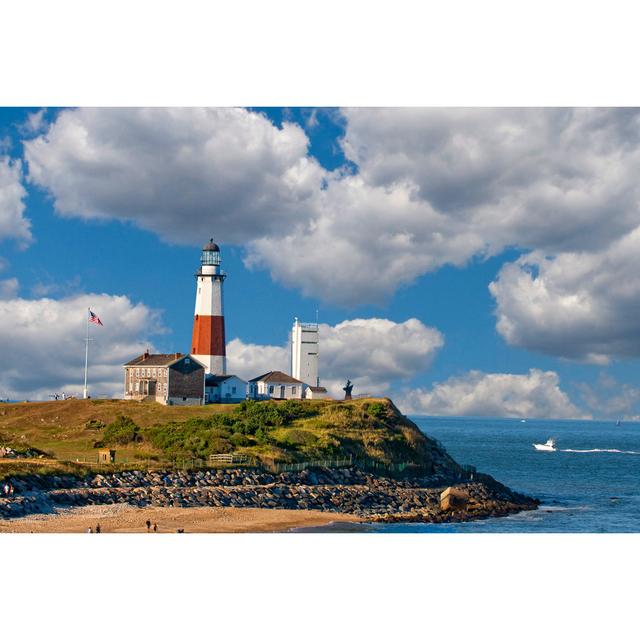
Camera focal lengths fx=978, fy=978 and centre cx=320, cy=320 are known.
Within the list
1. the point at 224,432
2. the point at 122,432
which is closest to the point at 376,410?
the point at 224,432

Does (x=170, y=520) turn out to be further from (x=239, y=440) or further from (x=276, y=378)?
(x=276, y=378)

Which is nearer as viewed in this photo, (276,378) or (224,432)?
(224,432)

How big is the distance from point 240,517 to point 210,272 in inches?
1397

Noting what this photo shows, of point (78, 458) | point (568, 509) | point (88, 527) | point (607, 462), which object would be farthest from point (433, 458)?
point (607, 462)

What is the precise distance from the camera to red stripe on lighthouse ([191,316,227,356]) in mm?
74062

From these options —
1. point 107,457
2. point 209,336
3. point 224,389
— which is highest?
point 209,336

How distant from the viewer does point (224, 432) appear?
190 ft

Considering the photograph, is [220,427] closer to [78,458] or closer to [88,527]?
[78,458]

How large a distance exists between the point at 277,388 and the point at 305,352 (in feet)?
12.5

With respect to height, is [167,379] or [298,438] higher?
[167,379]

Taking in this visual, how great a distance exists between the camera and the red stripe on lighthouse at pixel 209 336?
74.1m

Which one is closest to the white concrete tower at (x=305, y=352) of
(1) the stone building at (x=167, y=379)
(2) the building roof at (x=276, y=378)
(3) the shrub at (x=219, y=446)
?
(2) the building roof at (x=276, y=378)

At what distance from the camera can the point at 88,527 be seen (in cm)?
3616

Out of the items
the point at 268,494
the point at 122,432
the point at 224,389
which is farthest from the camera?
the point at 224,389
